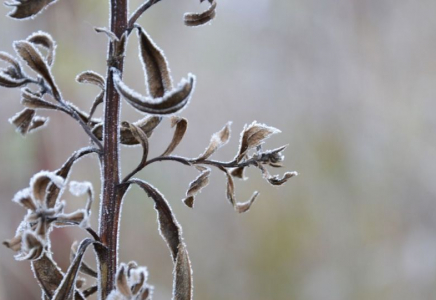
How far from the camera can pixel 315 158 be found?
2842 millimetres

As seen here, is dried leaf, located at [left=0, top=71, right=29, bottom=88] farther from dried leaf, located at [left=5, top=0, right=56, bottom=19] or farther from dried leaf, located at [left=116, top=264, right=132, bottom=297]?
dried leaf, located at [left=116, top=264, right=132, bottom=297]

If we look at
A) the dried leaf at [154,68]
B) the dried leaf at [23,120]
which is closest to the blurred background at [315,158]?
the dried leaf at [23,120]

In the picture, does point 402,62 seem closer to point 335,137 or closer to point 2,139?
point 335,137

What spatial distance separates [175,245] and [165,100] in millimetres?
180

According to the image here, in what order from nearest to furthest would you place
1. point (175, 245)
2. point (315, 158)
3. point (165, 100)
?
point (165, 100)
point (175, 245)
point (315, 158)

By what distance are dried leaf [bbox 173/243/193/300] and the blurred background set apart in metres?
2.06

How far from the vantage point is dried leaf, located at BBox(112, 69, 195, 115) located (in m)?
0.43

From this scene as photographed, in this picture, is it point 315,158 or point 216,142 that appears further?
point 315,158

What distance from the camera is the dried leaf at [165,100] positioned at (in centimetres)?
43

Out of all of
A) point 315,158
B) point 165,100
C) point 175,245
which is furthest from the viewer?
point 315,158

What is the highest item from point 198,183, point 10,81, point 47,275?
point 10,81

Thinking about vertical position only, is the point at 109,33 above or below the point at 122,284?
above

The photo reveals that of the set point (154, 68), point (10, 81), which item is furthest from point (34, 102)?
point (154, 68)

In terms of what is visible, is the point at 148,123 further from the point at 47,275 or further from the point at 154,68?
the point at 47,275
